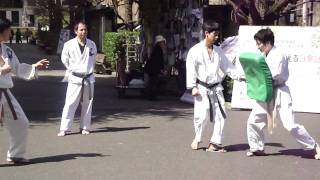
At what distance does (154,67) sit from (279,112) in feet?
23.5

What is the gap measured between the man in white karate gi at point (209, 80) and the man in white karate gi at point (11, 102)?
2.10 meters

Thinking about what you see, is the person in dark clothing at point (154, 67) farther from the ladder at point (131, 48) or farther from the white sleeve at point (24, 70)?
the white sleeve at point (24, 70)

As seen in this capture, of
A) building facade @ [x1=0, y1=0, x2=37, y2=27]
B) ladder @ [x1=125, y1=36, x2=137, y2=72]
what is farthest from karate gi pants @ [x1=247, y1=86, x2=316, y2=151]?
building facade @ [x1=0, y1=0, x2=37, y2=27]

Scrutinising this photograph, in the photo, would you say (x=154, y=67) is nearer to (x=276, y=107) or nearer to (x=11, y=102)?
(x=276, y=107)

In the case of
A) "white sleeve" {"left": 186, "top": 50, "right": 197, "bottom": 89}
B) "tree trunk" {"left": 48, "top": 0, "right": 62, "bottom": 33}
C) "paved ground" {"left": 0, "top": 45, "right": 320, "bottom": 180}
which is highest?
"tree trunk" {"left": 48, "top": 0, "right": 62, "bottom": 33}

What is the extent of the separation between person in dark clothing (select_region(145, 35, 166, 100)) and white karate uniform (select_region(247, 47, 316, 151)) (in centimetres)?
675

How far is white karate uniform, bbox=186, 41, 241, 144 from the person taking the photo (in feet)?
26.7

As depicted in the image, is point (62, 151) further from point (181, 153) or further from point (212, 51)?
point (212, 51)

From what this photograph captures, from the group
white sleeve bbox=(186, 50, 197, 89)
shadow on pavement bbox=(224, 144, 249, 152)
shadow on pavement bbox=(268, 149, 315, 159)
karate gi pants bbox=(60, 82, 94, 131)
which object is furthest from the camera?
karate gi pants bbox=(60, 82, 94, 131)

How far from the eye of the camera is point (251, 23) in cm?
1471

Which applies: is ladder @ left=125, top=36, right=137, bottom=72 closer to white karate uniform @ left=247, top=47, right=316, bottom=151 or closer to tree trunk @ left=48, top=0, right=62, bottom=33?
white karate uniform @ left=247, top=47, right=316, bottom=151

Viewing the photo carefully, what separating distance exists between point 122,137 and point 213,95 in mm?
1942

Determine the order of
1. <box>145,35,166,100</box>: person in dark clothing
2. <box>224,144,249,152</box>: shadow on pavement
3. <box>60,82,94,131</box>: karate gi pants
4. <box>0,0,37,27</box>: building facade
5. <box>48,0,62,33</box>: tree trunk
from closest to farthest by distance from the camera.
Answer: <box>224,144,249,152</box>: shadow on pavement, <box>60,82,94,131</box>: karate gi pants, <box>145,35,166,100</box>: person in dark clothing, <box>48,0,62,33</box>: tree trunk, <box>0,0,37,27</box>: building facade

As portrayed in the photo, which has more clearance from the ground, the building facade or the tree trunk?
the building facade
